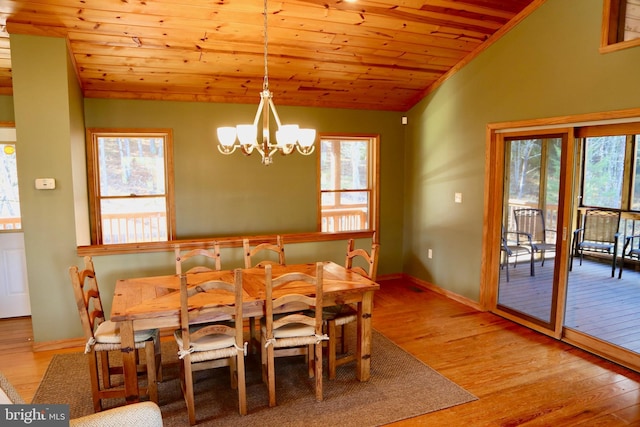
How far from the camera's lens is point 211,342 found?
271cm

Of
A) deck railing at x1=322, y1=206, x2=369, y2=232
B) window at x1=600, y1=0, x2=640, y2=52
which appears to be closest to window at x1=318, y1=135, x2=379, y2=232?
deck railing at x1=322, y1=206, x2=369, y2=232

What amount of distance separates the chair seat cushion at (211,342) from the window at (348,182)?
2980 millimetres

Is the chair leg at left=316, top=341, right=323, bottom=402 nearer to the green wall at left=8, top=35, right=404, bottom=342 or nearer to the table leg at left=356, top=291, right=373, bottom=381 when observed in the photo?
the table leg at left=356, top=291, right=373, bottom=381

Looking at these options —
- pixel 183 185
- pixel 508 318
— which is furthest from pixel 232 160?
pixel 508 318

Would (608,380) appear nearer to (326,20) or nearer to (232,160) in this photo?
(326,20)

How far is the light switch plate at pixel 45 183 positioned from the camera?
3.58 metres

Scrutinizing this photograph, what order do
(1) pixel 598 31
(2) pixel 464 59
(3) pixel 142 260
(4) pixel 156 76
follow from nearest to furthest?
1. (1) pixel 598 31
2. (3) pixel 142 260
3. (4) pixel 156 76
4. (2) pixel 464 59

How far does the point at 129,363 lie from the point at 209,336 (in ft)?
1.65

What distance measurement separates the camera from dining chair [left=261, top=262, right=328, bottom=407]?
2.73 m

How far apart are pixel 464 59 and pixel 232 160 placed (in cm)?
292

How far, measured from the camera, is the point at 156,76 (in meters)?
4.30

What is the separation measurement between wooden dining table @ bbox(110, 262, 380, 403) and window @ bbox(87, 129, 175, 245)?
1.80 m

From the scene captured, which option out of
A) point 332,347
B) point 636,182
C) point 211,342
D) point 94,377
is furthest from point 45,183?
point 636,182

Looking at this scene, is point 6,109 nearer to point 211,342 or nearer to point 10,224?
point 10,224
